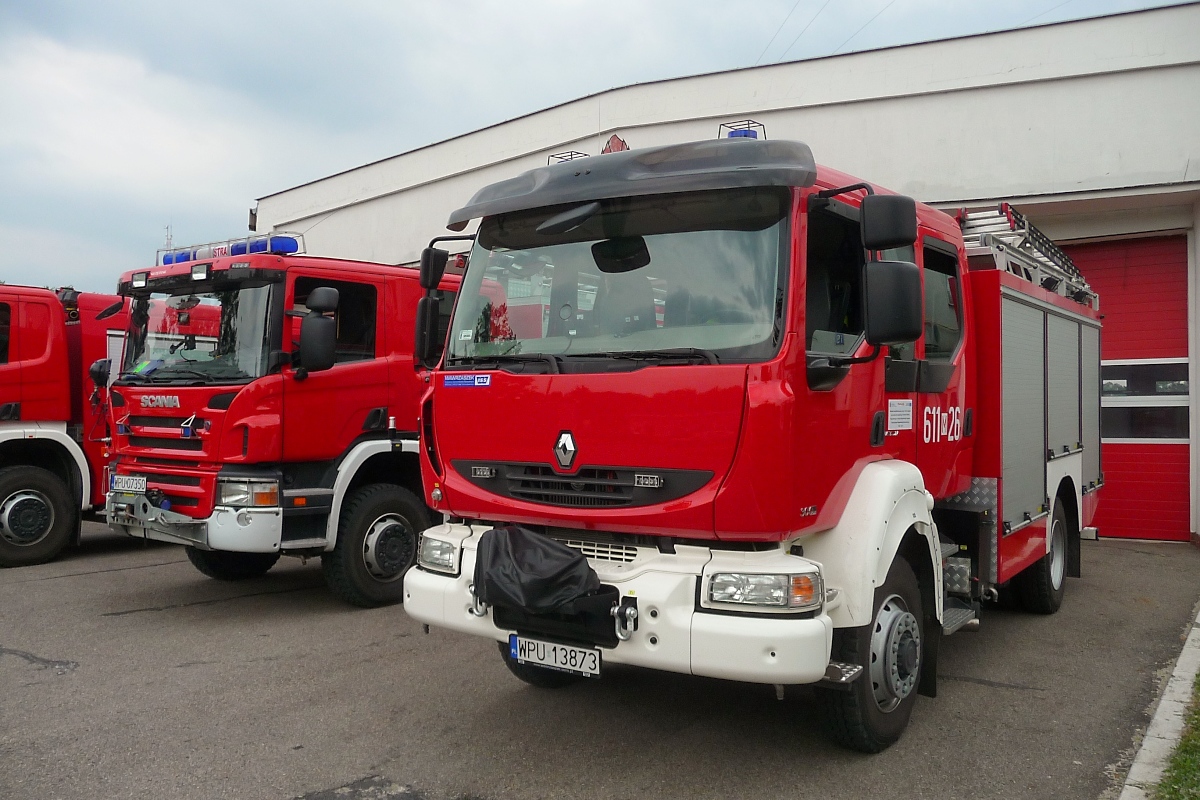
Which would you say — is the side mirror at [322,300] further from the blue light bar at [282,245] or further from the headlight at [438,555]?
the headlight at [438,555]

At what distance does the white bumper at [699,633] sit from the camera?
338 centimetres

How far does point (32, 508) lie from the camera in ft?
29.3

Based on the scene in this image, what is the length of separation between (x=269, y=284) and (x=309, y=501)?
1.57 meters

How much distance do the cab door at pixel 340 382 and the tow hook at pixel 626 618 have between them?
378 centimetres

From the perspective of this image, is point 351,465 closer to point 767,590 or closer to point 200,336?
point 200,336

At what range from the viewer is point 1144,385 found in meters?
10.6

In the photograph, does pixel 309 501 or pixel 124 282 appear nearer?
pixel 309 501

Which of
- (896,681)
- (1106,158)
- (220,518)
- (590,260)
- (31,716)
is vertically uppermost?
(1106,158)

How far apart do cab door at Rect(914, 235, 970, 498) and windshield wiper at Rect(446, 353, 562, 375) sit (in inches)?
71.9

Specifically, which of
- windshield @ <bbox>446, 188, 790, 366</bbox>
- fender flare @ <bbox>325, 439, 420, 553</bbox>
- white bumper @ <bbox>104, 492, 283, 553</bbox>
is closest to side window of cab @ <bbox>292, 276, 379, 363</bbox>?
fender flare @ <bbox>325, 439, 420, 553</bbox>

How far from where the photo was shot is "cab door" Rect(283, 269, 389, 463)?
21.9 feet

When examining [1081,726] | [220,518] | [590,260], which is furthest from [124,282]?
[1081,726]

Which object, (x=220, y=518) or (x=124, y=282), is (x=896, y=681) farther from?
(x=124, y=282)

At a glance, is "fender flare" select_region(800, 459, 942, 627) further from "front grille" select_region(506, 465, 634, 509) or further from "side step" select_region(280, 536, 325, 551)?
"side step" select_region(280, 536, 325, 551)
